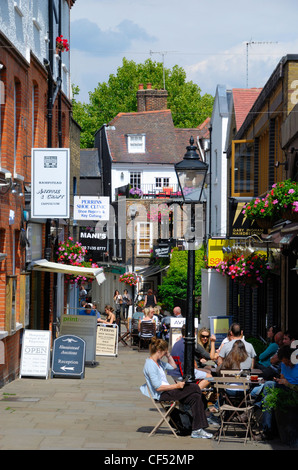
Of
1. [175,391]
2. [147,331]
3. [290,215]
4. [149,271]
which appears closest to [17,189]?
[290,215]

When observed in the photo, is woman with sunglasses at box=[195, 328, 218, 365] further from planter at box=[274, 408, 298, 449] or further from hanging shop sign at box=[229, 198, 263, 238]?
hanging shop sign at box=[229, 198, 263, 238]

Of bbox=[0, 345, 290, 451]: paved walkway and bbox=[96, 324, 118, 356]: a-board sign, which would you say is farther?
bbox=[96, 324, 118, 356]: a-board sign

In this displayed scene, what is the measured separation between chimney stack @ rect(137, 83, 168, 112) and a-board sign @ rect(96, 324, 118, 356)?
4033 cm

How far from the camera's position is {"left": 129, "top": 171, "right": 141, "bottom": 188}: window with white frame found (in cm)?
5781

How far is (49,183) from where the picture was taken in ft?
62.2

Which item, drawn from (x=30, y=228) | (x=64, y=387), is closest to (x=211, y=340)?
(x=64, y=387)

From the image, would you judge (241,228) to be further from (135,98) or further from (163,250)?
(135,98)

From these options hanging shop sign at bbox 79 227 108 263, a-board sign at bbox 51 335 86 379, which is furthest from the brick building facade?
hanging shop sign at bbox 79 227 108 263

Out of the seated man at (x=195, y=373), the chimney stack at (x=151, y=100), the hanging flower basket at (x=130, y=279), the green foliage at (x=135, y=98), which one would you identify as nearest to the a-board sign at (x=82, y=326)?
the seated man at (x=195, y=373)

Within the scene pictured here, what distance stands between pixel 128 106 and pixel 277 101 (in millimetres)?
53324

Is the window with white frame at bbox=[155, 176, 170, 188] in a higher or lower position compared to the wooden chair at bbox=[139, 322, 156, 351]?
higher

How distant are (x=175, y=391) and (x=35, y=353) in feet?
22.8

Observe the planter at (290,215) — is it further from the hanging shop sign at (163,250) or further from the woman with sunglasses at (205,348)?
the hanging shop sign at (163,250)
